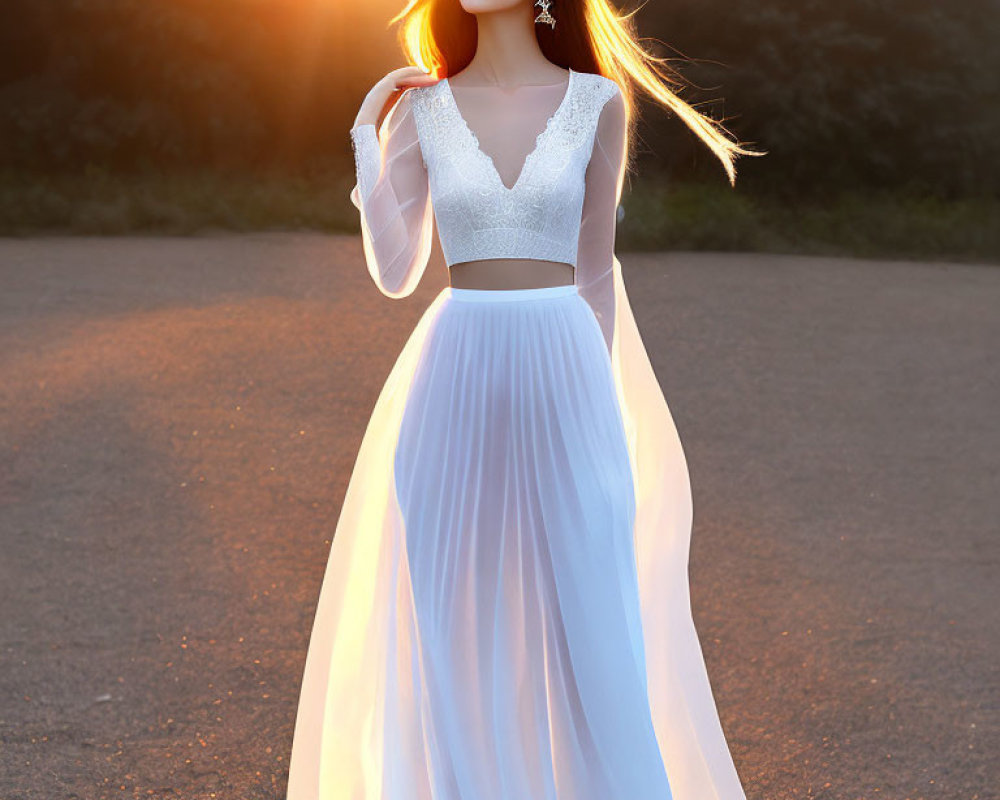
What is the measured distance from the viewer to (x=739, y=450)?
6629 mm

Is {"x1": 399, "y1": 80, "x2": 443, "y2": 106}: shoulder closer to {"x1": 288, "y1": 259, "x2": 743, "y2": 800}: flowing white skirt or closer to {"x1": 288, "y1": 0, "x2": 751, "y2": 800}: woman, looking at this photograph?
{"x1": 288, "y1": 0, "x2": 751, "y2": 800}: woman

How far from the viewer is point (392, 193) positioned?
7.91 feet

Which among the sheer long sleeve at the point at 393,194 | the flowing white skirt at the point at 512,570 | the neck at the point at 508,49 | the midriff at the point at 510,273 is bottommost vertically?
the flowing white skirt at the point at 512,570

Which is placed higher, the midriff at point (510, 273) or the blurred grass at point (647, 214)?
the midriff at point (510, 273)

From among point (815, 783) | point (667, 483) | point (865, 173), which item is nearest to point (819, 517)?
point (815, 783)

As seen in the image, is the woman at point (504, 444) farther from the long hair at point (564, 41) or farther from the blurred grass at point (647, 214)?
the blurred grass at point (647, 214)

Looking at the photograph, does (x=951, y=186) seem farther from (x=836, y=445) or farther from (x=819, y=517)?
(x=819, y=517)

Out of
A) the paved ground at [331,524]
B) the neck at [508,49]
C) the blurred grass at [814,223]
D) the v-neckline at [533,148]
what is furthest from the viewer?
the blurred grass at [814,223]

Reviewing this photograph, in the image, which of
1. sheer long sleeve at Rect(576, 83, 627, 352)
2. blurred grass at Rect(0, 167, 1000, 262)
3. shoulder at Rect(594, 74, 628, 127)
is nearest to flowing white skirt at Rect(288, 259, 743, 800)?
sheer long sleeve at Rect(576, 83, 627, 352)

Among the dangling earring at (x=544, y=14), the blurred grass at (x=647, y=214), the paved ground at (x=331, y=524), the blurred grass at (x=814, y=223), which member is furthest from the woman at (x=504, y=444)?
the blurred grass at (x=647, y=214)

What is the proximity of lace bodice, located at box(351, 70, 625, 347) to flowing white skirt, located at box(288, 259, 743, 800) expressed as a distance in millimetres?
118

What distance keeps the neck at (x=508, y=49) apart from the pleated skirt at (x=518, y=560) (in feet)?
1.43

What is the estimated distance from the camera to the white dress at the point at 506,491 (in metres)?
2.33

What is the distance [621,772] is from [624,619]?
287 mm
